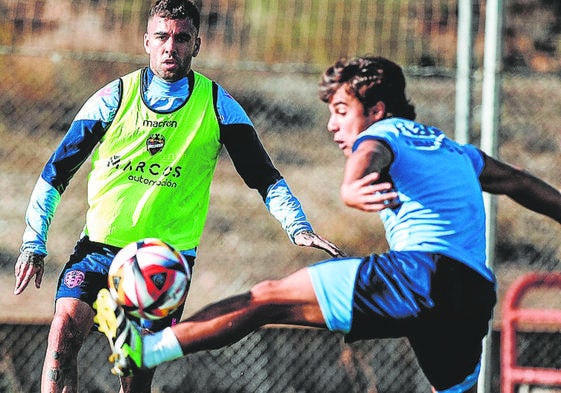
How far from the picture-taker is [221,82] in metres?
11.6

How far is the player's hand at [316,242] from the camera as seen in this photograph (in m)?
4.88

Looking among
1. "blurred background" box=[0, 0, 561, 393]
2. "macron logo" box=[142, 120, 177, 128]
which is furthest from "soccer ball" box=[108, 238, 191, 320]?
"blurred background" box=[0, 0, 561, 393]

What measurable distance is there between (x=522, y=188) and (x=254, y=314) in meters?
1.42

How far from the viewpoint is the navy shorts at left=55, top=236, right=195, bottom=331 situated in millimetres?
5117

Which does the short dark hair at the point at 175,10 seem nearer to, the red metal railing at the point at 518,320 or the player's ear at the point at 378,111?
the player's ear at the point at 378,111

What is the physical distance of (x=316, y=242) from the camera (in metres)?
5.04

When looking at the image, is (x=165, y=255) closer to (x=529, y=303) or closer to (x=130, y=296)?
(x=130, y=296)

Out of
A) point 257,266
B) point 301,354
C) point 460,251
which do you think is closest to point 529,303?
point 257,266

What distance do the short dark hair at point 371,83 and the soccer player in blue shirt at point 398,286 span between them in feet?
0.65

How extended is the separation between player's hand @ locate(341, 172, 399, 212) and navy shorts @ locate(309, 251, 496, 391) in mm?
330

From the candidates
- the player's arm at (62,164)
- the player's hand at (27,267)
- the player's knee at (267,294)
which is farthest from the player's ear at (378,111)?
the player's hand at (27,267)

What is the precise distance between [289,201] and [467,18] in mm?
2338

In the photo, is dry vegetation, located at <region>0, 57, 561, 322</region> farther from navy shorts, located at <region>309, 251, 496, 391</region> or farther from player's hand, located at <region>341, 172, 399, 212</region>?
player's hand, located at <region>341, 172, 399, 212</region>

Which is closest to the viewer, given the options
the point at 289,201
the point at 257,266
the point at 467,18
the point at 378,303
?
the point at 378,303
